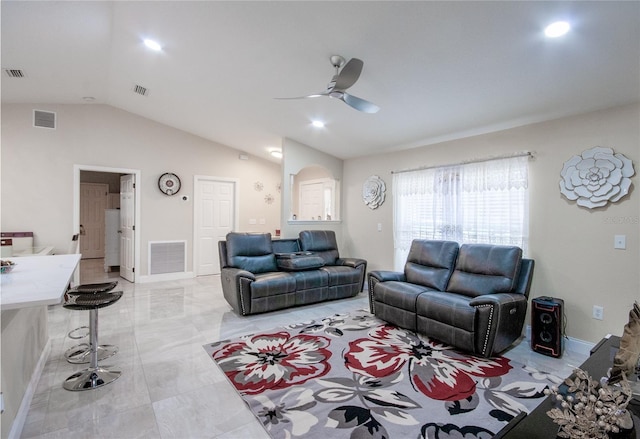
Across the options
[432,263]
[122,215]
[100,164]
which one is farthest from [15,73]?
[432,263]

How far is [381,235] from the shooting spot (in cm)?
536

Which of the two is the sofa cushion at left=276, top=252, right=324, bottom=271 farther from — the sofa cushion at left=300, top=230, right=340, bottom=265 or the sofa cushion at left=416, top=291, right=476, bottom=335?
the sofa cushion at left=416, top=291, right=476, bottom=335

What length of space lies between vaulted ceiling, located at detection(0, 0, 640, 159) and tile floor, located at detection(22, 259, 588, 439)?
2.52 m

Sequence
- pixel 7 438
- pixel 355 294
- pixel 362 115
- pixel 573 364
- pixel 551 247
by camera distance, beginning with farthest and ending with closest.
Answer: pixel 355 294
pixel 362 115
pixel 551 247
pixel 573 364
pixel 7 438

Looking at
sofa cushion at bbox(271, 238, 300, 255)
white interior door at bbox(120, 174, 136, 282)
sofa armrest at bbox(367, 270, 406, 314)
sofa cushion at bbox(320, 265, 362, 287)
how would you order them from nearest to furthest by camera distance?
sofa armrest at bbox(367, 270, 406, 314) < sofa cushion at bbox(320, 265, 362, 287) < sofa cushion at bbox(271, 238, 300, 255) < white interior door at bbox(120, 174, 136, 282)

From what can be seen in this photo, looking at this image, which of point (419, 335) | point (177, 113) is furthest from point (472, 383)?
point (177, 113)

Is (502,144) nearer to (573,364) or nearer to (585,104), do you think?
(585,104)

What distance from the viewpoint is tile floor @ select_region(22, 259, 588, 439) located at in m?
1.90

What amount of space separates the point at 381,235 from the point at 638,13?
3.88 metres

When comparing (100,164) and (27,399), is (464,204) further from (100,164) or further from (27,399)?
(100,164)

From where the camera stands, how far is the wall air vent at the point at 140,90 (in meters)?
4.55

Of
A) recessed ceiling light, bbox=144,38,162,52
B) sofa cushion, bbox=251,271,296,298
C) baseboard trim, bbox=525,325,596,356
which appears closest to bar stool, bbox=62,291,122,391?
sofa cushion, bbox=251,271,296,298

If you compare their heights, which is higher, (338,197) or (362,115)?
(362,115)

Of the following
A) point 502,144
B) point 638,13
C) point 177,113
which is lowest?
point 502,144
